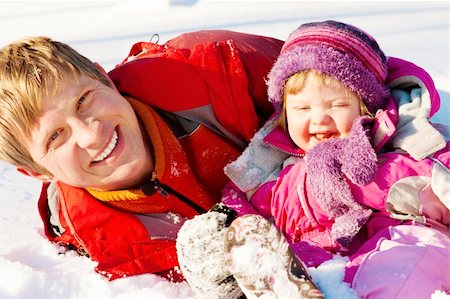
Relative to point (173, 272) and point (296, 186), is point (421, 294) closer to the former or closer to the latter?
point (296, 186)

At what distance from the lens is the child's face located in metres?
1.57

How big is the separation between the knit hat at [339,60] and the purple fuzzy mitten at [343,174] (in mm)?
86

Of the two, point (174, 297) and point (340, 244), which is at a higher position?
point (340, 244)

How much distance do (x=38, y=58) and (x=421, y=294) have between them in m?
1.01

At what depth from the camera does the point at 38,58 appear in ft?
5.10

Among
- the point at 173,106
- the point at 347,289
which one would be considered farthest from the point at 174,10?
the point at 347,289

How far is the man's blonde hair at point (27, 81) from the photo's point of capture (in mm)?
1490

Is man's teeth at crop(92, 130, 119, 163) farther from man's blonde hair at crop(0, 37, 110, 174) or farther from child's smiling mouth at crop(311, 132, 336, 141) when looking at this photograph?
child's smiling mouth at crop(311, 132, 336, 141)

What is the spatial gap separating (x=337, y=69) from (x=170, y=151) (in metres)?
0.48

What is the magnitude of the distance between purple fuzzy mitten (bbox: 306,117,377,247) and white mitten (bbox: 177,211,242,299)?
30cm

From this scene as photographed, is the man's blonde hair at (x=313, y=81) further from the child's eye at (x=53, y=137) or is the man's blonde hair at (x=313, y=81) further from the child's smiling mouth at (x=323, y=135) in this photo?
the child's eye at (x=53, y=137)

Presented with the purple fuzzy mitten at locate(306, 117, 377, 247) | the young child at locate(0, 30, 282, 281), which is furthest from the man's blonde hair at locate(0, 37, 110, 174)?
the purple fuzzy mitten at locate(306, 117, 377, 247)

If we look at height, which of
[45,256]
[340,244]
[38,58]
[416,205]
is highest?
[38,58]

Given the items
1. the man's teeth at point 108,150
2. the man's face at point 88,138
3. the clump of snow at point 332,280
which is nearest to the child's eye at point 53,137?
the man's face at point 88,138
